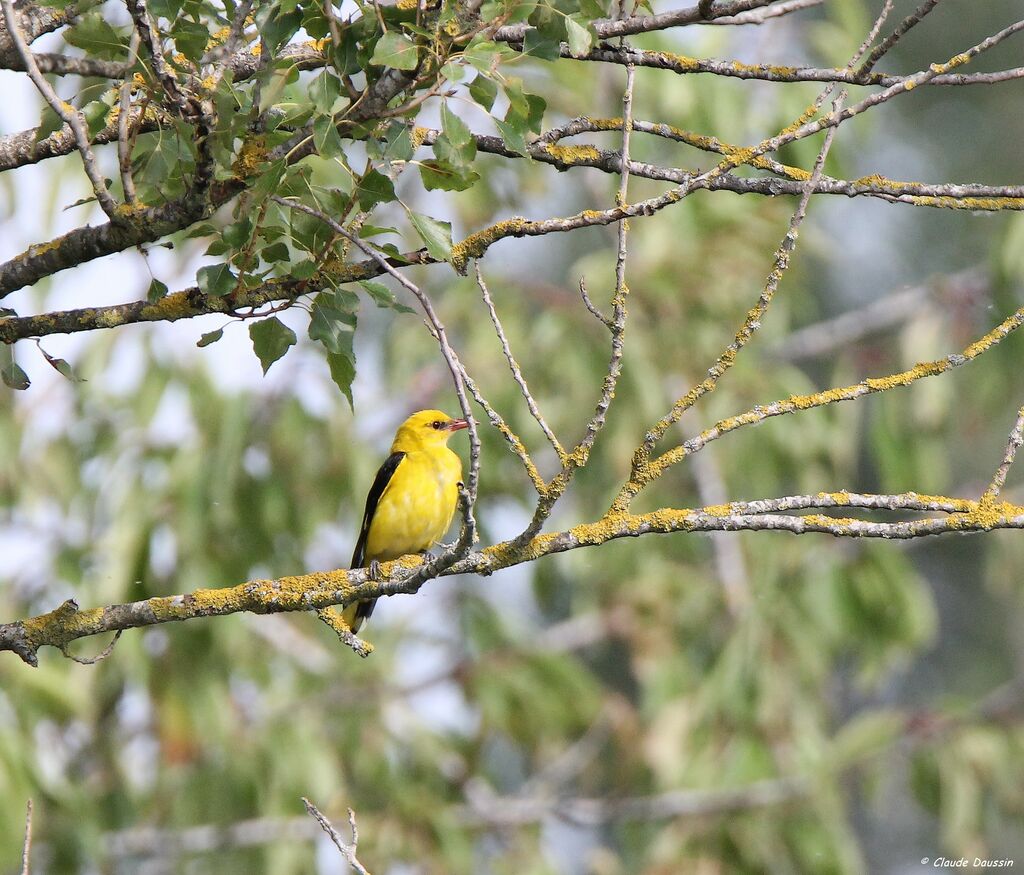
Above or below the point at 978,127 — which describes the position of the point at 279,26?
below

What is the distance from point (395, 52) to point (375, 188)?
359 millimetres

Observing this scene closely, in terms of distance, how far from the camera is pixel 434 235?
293 cm

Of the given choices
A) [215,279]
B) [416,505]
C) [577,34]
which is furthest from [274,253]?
[416,505]

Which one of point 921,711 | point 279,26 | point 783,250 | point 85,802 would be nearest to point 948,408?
point 921,711

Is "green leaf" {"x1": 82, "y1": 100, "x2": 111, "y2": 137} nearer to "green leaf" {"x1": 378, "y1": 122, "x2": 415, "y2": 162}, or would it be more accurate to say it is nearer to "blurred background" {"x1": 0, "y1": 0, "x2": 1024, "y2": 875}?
"green leaf" {"x1": 378, "y1": 122, "x2": 415, "y2": 162}

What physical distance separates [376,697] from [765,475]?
3.42m

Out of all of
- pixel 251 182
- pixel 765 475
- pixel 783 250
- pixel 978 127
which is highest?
pixel 978 127

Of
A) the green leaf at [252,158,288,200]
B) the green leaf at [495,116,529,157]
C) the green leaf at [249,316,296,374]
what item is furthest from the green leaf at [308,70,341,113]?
the green leaf at [249,316,296,374]

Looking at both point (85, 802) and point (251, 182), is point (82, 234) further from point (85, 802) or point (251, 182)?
point (85, 802)

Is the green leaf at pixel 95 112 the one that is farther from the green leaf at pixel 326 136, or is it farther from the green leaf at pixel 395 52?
the green leaf at pixel 395 52

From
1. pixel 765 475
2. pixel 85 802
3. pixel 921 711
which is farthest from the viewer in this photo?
pixel 765 475

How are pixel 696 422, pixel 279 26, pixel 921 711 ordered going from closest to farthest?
pixel 279 26
pixel 921 711
pixel 696 422

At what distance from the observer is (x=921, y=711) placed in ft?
30.8

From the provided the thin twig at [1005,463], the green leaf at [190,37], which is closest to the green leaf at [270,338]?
the green leaf at [190,37]
